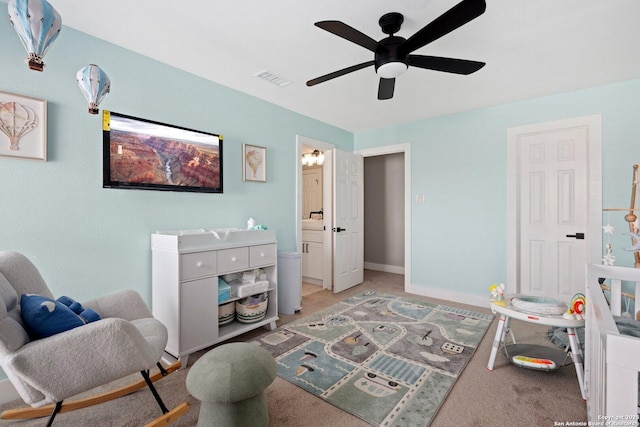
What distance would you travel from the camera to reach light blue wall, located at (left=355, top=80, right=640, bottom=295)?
2.82 metres

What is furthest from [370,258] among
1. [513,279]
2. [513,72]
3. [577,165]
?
[513,72]

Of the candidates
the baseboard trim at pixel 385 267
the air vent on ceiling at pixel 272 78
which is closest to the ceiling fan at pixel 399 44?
the air vent on ceiling at pixel 272 78

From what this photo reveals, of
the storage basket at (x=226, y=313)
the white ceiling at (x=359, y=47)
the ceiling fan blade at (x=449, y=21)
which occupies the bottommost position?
the storage basket at (x=226, y=313)

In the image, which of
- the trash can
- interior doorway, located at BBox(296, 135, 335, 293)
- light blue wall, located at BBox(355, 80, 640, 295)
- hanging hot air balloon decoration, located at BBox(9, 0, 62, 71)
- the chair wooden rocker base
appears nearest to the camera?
hanging hot air balloon decoration, located at BBox(9, 0, 62, 71)

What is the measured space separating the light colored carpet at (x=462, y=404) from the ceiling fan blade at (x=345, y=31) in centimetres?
215

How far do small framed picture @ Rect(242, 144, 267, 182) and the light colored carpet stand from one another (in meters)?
1.91

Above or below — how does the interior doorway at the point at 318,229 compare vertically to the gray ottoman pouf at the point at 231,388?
above

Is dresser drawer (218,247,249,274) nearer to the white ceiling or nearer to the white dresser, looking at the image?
the white dresser

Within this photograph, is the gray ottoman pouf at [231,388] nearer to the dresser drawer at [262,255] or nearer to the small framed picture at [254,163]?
the dresser drawer at [262,255]

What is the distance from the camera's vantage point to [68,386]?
125cm

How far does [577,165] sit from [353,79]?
2.58 metres

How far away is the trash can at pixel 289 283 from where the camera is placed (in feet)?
10.8

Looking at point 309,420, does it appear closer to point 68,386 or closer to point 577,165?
point 68,386

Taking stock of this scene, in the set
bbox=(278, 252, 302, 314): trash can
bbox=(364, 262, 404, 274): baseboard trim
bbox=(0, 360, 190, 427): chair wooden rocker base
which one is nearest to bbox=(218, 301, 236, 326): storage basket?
bbox=(278, 252, 302, 314): trash can
